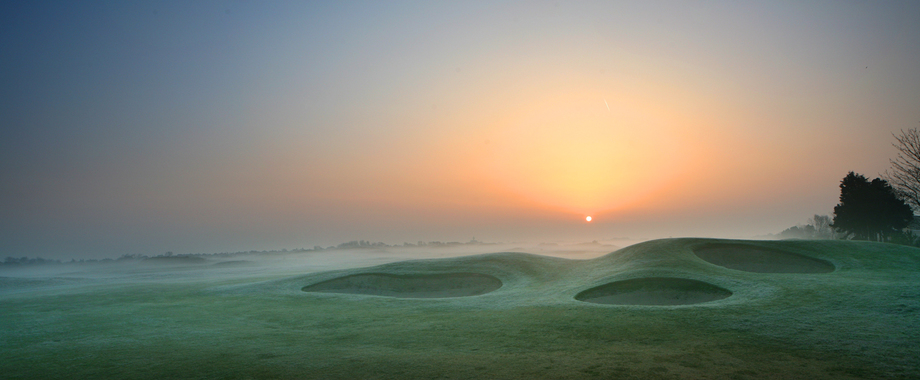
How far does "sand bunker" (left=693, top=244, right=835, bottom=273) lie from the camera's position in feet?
102

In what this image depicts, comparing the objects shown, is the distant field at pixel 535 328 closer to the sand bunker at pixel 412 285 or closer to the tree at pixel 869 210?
the sand bunker at pixel 412 285

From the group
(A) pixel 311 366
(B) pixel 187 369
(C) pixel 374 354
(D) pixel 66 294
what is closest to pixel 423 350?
(C) pixel 374 354

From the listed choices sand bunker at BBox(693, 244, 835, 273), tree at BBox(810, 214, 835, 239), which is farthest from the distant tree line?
tree at BBox(810, 214, 835, 239)

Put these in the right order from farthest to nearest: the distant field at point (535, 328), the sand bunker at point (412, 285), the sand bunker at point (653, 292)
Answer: the sand bunker at point (412, 285) < the sand bunker at point (653, 292) < the distant field at point (535, 328)

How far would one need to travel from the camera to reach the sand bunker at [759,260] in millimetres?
31234

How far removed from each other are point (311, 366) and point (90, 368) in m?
6.71

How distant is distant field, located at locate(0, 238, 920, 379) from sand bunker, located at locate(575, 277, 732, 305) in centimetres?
10

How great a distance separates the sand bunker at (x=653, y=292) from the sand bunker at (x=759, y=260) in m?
11.1

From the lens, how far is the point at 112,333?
60.0ft

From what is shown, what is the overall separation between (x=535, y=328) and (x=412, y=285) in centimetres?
1958

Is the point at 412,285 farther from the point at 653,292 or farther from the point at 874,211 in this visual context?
the point at 874,211

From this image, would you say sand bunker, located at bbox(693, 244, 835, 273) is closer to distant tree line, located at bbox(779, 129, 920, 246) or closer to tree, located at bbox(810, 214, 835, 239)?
distant tree line, located at bbox(779, 129, 920, 246)

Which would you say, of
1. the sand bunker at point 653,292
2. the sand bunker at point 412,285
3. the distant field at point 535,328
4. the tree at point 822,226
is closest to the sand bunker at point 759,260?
the distant field at point 535,328

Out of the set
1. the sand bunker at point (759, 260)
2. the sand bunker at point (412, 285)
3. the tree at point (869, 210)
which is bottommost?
the sand bunker at point (412, 285)
